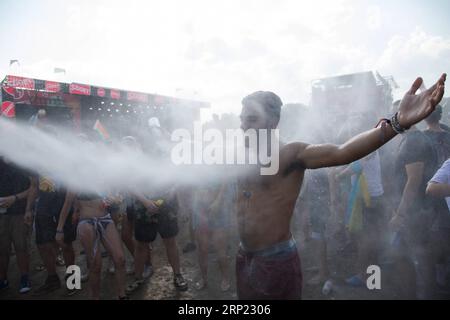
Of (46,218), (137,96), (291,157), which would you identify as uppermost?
(137,96)

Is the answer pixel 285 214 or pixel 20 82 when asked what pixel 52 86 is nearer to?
pixel 20 82

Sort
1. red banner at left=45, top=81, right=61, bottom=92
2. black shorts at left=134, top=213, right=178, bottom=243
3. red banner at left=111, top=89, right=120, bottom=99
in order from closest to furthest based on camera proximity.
A: 1. black shorts at left=134, top=213, right=178, bottom=243
2. red banner at left=45, top=81, right=61, bottom=92
3. red banner at left=111, top=89, right=120, bottom=99

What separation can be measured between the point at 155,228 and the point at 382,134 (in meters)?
3.51

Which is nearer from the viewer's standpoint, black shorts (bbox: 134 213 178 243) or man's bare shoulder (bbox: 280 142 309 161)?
man's bare shoulder (bbox: 280 142 309 161)

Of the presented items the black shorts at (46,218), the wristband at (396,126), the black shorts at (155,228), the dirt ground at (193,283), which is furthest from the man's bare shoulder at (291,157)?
the black shorts at (46,218)

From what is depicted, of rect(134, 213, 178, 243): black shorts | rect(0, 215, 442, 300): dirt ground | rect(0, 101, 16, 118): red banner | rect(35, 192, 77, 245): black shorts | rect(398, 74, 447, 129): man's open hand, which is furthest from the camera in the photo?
rect(0, 101, 16, 118): red banner

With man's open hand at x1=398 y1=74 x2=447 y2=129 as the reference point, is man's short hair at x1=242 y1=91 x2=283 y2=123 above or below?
above

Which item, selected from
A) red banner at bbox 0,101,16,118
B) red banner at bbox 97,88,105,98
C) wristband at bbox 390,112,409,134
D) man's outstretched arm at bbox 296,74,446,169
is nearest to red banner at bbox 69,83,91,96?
red banner at bbox 97,88,105,98

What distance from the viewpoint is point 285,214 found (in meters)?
2.20

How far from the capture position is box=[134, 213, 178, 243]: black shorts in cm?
427

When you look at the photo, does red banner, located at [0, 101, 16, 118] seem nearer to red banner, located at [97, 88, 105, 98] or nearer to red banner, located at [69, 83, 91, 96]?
red banner, located at [69, 83, 91, 96]

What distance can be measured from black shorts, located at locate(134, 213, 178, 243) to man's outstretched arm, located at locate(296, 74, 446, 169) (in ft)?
9.53

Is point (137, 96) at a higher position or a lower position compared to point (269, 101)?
higher

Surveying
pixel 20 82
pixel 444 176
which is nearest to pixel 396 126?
pixel 444 176
